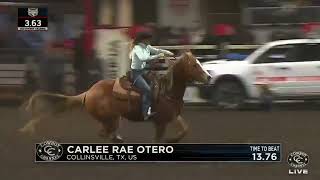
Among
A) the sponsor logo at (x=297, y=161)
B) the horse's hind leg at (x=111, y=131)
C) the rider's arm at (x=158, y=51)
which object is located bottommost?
the sponsor logo at (x=297, y=161)

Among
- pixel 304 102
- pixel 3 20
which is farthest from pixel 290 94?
pixel 3 20

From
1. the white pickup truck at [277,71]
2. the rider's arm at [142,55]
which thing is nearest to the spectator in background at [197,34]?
the white pickup truck at [277,71]

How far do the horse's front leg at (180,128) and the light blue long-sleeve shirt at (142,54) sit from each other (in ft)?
1.85

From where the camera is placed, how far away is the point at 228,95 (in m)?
4.96

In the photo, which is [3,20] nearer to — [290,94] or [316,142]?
[290,94]

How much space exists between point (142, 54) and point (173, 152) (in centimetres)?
89

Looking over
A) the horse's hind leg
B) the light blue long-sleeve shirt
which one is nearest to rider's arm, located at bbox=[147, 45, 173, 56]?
the light blue long-sleeve shirt

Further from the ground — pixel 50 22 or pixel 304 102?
pixel 50 22

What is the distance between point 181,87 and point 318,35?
48.6 inches

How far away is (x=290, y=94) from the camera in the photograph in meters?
4.87

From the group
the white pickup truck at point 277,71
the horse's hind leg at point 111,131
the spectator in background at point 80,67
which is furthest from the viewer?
the horse's hind leg at point 111,131

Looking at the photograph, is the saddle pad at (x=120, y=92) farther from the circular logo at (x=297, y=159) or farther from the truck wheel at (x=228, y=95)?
the circular logo at (x=297, y=159)

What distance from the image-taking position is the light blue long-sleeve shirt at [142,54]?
16.0 ft
